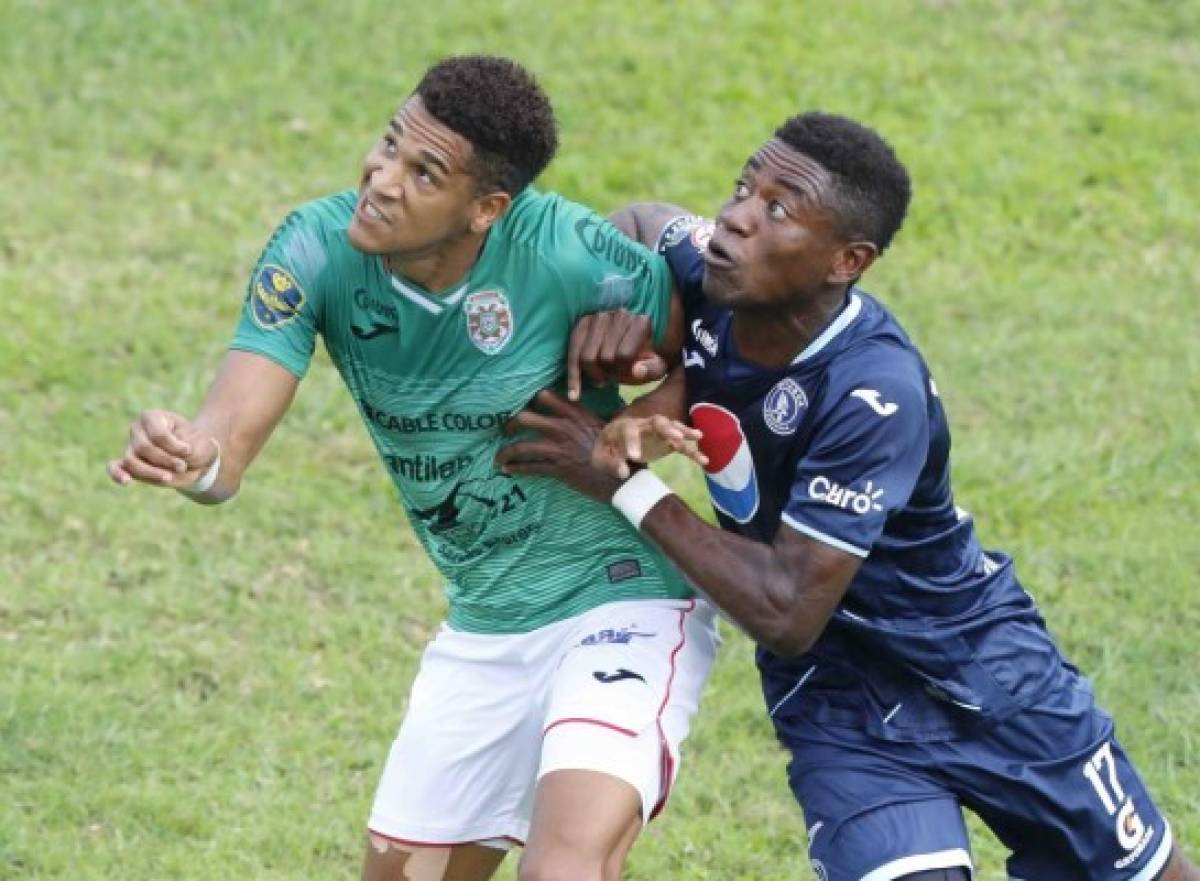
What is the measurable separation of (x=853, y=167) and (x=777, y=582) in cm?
102

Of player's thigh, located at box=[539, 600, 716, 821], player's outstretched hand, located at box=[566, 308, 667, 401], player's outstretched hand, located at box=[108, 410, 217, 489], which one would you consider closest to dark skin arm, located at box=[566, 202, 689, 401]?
player's outstretched hand, located at box=[566, 308, 667, 401]

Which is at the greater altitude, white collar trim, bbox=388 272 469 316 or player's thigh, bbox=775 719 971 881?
white collar trim, bbox=388 272 469 316

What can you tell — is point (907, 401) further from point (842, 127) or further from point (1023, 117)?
point (1023, 117)

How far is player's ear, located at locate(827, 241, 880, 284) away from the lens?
6.08 metres

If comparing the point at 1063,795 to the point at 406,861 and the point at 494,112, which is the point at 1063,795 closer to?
the point at 406,861

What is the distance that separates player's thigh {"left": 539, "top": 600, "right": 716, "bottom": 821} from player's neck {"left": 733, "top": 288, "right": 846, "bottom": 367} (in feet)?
2.48

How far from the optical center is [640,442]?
19.5 feet

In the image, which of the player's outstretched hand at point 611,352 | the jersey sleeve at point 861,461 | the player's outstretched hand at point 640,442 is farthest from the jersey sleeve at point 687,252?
the jersey sleeve at point 861,461

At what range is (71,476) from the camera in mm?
10023

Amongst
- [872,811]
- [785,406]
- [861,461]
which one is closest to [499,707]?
[872,811]

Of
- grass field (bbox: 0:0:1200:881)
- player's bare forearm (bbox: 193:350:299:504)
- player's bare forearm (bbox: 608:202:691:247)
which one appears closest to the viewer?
player's bare forearm (bbox: 193:350:299:504)

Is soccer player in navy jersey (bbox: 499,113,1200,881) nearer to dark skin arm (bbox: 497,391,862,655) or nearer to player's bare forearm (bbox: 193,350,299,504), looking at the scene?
dark skin arm (bbox: 497,391,862,655)

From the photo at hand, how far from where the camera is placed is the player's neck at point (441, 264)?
20.4ft

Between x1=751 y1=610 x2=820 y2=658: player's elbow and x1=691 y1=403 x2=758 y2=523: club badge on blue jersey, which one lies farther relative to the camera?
x1=691 y1=403 x2=758 y2=523: club badge on blue jersey
